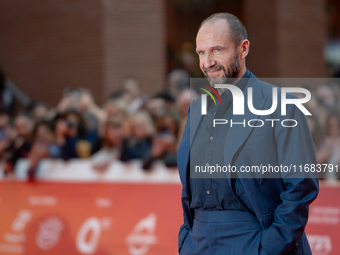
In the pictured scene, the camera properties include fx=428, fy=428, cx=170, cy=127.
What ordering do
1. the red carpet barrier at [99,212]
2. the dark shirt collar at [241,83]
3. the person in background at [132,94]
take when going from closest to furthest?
1. the dark shirt collar at [241,83]
2. the red carpet barrier at [99,212]
3. the person in background at [132,94]

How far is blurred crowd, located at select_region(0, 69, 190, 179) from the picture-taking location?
5.18 m

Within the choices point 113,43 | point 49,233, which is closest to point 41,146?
point 49,233

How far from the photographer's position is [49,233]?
529cm

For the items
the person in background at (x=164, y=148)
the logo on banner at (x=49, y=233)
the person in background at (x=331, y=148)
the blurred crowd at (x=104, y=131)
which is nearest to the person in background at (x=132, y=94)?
the blurred crowd at (x=104, y=131)

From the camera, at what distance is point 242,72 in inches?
91.5

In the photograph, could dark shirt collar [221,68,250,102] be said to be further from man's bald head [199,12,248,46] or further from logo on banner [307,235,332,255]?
logo on banner [307,235,332,255]

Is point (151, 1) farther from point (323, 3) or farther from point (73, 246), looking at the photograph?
point (73, 246)

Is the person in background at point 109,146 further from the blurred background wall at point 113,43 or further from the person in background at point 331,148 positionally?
the blurred background wall at point 113,43

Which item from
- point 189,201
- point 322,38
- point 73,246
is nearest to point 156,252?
point 73,246

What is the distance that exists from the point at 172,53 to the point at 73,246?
10.6 meters

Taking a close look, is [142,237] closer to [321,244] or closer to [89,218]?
[89,218]

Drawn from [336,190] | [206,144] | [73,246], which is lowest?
[73,246]

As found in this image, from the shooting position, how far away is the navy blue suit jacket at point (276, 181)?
2.02 metres

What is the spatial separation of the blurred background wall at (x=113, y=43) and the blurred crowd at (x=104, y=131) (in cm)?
220
